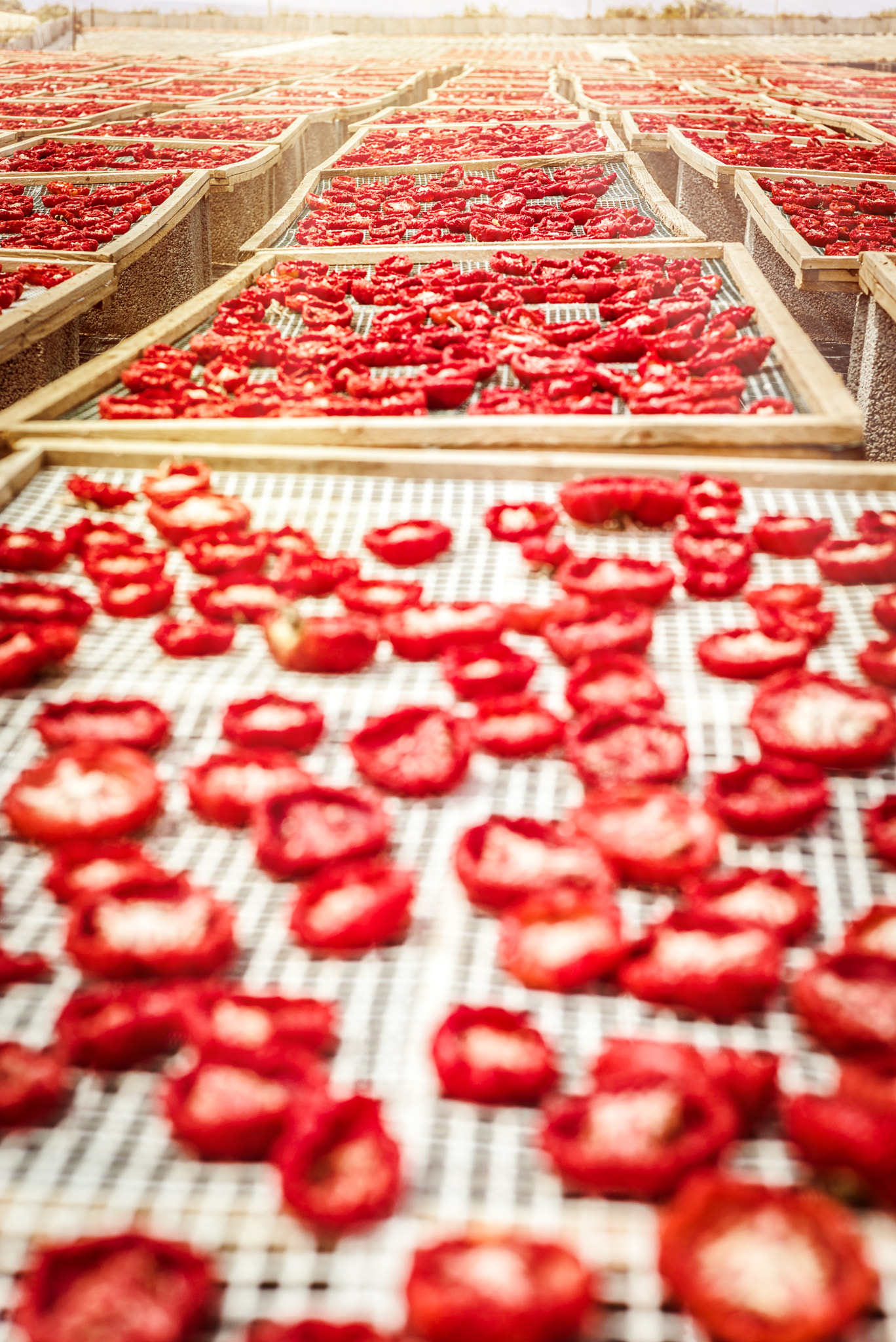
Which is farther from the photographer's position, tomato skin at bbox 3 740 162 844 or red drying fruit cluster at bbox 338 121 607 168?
red drying fruit cluster at bbox 338 121 607 168

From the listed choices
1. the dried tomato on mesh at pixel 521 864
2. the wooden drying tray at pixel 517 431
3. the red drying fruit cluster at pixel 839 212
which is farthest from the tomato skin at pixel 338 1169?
the red drying fruit cluster at pixel 839 212

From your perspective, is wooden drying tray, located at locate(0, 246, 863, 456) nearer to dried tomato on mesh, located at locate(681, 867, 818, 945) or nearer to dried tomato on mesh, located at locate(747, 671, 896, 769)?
dried tomato on mesh, located at locate(747, 671, 896, 769)

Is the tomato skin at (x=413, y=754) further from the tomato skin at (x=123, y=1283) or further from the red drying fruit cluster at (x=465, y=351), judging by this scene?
the red drying fruit cluster at (x=465, y=351)

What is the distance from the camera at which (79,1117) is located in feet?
2.61

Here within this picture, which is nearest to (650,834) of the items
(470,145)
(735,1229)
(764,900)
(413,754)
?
(764,900)

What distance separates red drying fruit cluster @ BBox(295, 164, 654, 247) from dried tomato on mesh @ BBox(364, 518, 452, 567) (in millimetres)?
2267

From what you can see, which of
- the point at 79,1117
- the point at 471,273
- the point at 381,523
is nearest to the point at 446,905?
the point at 79,1117

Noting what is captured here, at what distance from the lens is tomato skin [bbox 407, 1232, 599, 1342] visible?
23.8 inches

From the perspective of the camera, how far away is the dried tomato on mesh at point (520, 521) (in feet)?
5.12

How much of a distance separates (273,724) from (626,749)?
40 cm

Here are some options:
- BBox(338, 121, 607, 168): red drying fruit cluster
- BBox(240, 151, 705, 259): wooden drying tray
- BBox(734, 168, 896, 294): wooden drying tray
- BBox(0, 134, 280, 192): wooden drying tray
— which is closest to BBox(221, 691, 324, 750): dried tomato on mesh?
BBox(240, 151, 705, 259): wooden drying tray

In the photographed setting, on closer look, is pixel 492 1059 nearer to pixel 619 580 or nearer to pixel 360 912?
pixel 360 912

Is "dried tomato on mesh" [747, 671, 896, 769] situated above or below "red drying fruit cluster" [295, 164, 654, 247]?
below

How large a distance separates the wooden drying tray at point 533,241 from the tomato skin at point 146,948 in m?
2.88
